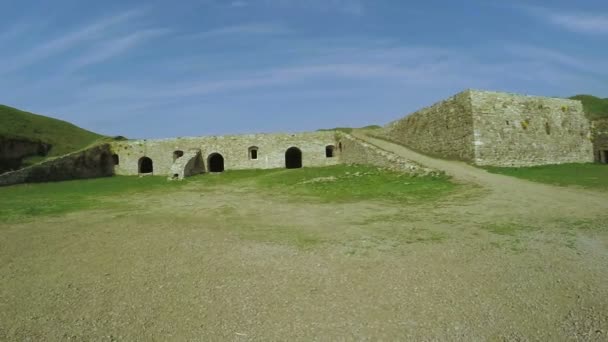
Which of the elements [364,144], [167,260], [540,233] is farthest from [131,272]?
[364,144]

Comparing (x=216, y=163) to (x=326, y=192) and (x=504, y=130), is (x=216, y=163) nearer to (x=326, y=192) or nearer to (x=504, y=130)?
(x=326, y=192)

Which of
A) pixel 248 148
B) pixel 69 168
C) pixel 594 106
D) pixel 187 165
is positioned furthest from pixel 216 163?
pixel 594 106

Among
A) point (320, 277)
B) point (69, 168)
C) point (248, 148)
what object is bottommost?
point (320, 277)

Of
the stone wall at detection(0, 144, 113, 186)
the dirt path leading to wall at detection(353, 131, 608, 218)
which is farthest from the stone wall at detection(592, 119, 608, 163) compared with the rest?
the stone wall at detection(0, 144, 113, 186)

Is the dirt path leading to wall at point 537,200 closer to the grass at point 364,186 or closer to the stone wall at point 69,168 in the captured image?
the grass at point 364,186

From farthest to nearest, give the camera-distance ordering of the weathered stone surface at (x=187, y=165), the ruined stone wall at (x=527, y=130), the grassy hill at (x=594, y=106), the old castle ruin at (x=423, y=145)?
the grassy hill at (x=594, y=106)
the weathered stone surface at (x=187, y=165)
the old castle ruin at (x=423, y=145)
the ruined stone wall at (x=527, y=130)

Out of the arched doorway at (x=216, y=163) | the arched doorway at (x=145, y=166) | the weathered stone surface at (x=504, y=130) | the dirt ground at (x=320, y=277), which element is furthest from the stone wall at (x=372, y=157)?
the arched doorway at (x=145, y=166)

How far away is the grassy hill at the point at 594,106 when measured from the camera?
82.6ft

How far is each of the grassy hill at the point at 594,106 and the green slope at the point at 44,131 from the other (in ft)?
147

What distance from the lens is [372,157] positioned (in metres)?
20.7

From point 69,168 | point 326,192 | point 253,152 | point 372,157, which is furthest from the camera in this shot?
point 253,152

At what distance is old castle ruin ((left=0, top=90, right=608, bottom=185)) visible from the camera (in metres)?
18.9

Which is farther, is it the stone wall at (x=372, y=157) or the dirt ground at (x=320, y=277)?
the stone wall at (x=372, y=157)

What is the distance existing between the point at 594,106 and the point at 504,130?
14494 mm
